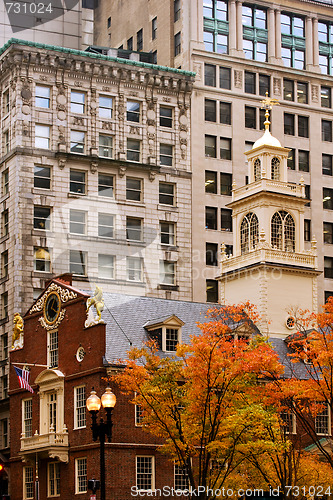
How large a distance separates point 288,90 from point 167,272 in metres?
24.4

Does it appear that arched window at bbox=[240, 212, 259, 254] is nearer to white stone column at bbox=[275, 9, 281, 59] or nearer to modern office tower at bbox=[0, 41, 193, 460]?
modern office tower at bbox=[0, 41, 193, 460]

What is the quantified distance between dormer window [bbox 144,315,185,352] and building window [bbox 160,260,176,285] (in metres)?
26.3

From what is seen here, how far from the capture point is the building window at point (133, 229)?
95.4 m

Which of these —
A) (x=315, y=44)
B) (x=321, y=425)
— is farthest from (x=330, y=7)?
(x=321, y=425)

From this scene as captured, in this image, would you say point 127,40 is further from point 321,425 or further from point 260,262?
point 321,425

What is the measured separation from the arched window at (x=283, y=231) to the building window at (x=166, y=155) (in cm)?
2079

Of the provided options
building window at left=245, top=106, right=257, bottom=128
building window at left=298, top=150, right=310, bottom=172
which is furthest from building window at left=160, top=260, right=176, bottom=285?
building window at left=298, top=150, right=310, bottom=172

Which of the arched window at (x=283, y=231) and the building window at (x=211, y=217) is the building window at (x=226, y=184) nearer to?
the building window at (x=211, y=217)

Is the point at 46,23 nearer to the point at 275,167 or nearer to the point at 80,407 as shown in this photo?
the point at 275,167

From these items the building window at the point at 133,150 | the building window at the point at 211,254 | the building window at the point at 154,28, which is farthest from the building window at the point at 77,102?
the building window at the point at 211,254

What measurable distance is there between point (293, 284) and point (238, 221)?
6686 mm

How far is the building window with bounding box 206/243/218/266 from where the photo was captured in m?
98.9

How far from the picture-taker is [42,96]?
94125 millimetres

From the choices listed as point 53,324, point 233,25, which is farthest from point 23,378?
point 233,25
